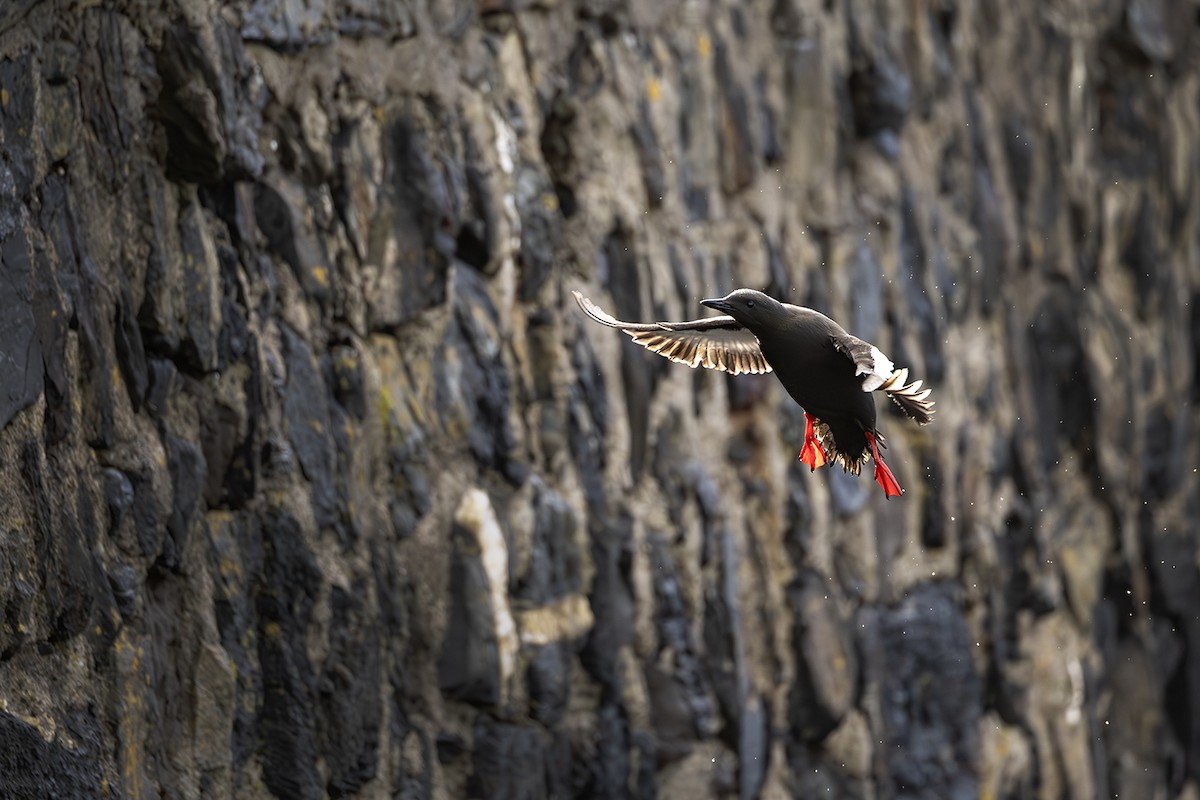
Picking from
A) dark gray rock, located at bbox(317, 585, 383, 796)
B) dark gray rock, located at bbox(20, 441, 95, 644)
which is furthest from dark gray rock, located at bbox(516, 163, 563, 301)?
dark gray rock, located at bbox(20, 441, 95, 644)

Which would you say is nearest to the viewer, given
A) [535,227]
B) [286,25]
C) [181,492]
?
[181,492]

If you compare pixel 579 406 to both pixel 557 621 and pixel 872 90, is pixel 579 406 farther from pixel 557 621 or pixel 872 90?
pixel 872 90

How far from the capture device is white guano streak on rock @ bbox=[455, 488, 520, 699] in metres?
6.74

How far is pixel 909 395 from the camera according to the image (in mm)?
4863

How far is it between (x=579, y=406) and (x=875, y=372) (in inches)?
128

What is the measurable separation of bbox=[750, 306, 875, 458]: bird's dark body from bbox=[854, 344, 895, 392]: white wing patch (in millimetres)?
270

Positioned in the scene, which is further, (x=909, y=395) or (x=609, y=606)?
(x=609, y=606)

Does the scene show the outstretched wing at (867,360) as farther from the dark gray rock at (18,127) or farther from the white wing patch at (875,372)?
the dark gray rock at (18,127)

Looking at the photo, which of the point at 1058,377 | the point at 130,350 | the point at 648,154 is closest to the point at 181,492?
the point at 130,350

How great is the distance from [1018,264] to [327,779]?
809 centimetres

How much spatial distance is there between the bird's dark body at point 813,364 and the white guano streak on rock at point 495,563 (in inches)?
80.0

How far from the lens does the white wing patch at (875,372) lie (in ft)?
14.4

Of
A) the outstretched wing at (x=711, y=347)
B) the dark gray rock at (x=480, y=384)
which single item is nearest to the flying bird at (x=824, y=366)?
the outstretched wing at (x=711, y=347)

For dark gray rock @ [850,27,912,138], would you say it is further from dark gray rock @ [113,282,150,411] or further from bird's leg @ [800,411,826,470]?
dark gray rock @ [113,282,150,411]
